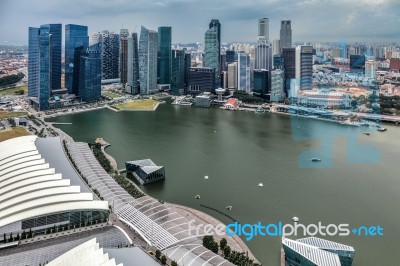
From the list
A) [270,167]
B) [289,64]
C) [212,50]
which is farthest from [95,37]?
[270,167]

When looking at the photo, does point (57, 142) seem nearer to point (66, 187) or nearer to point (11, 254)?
point (66, 187)

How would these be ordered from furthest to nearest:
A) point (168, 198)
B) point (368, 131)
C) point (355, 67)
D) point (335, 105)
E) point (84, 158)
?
point (355, 67) → point (335, 105) → point (368, 131) → point (84, 158) → point (168, 198)

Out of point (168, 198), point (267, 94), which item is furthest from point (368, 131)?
point (168, 198)

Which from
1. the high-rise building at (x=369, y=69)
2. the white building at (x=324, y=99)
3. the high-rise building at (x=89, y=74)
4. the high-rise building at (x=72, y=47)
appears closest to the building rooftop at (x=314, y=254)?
the white building at (x=324, y=99)

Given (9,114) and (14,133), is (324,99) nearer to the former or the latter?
(14,133)

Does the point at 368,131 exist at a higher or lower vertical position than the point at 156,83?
lower

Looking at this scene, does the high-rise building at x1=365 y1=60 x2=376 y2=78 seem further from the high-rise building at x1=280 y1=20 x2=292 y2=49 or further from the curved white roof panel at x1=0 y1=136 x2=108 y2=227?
the curved white roof panel at x1=0 y1=136 x2=108 y2=227

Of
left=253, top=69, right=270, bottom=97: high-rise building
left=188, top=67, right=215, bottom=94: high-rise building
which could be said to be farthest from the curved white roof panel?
left=188, top=67, right=215, bottom=94: high-rise building
